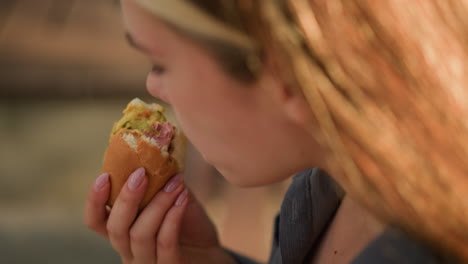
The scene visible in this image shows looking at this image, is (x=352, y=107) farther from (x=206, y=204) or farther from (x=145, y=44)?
(x=206, y=204)

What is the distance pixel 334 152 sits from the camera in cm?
62

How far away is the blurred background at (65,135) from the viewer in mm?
2703

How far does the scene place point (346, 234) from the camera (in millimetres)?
852

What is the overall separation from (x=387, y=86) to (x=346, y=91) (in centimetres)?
4

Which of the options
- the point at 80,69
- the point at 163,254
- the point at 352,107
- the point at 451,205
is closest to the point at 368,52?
the point at 352,107

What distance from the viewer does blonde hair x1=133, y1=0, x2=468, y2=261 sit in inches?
22.8

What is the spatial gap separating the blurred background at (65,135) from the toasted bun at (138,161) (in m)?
1.51

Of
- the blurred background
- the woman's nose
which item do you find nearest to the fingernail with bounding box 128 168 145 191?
the woman's nose

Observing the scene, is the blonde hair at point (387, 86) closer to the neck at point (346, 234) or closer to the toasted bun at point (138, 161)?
the neck at point (346, 234)

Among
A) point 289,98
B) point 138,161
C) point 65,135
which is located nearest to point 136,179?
point 138,161

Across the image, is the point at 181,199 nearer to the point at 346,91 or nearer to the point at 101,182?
the point at 101,182

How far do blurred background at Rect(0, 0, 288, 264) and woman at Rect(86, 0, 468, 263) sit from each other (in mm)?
1802

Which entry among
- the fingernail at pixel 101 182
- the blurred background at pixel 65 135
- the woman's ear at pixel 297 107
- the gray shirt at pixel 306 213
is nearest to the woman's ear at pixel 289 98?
the woman's ear at pixel 297 107

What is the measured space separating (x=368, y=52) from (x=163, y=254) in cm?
55
